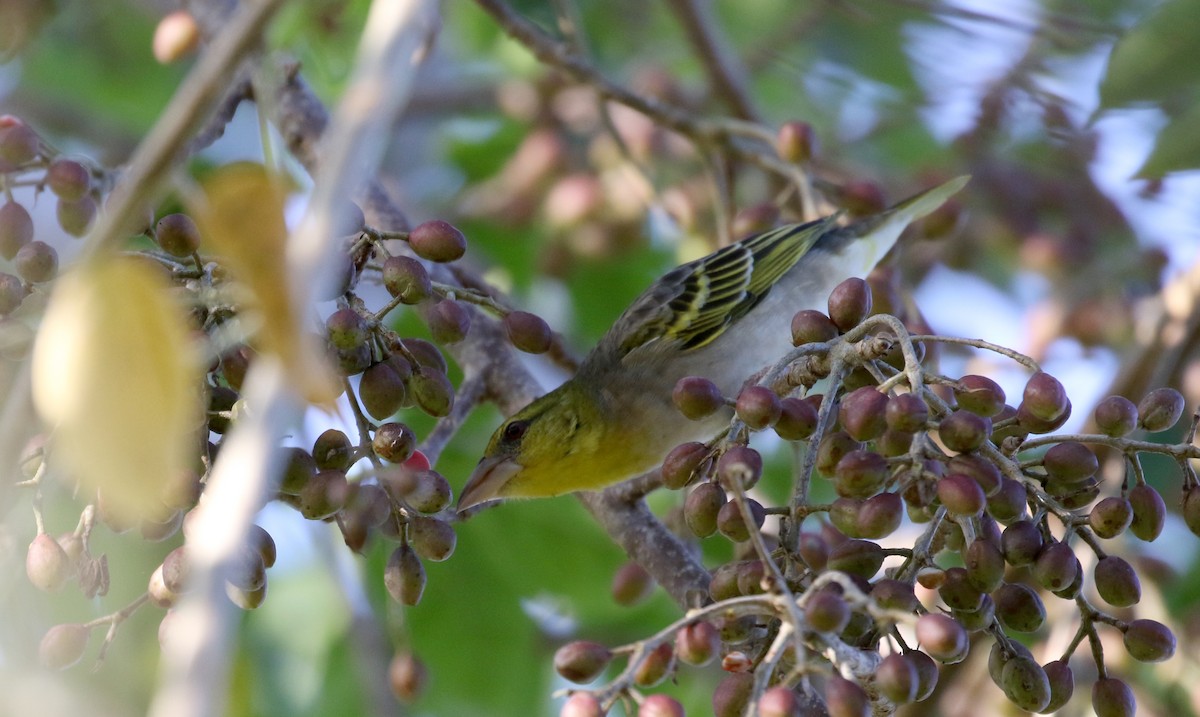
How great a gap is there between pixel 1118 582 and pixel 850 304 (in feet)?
2.17

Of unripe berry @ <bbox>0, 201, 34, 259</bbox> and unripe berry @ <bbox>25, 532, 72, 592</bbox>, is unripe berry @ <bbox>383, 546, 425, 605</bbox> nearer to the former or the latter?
unripe berry @ <bbox>25, 532, 72, 592</bbox>

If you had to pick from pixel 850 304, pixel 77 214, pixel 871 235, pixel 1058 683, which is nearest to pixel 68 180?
pixel 77 214

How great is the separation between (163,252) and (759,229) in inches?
83.5

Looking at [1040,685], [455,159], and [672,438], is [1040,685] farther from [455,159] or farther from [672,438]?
[455,159]

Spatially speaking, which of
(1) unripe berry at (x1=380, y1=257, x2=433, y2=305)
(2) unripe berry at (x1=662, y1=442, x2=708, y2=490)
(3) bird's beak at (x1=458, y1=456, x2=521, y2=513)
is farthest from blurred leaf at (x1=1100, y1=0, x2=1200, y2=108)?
(3) bird's beak at (x1=458, y1=456, x2=521, y2=513)

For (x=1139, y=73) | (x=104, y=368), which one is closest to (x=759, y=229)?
(x=1139, y=73)

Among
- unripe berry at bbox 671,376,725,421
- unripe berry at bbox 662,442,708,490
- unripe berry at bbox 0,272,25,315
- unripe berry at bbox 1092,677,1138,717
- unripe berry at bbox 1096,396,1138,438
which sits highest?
unripe berry at bbox 0,272,25,315

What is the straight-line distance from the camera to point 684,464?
87.0 inches

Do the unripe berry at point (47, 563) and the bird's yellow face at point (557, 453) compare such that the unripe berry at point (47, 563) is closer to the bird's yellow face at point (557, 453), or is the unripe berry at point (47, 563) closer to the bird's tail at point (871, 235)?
the bird's yellow face at point (557, 453)

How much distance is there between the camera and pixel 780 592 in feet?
5.56

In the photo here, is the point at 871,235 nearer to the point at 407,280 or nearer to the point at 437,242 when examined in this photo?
the point at 437,242

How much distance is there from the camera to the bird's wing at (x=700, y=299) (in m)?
4.24

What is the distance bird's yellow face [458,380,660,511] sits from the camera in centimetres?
354

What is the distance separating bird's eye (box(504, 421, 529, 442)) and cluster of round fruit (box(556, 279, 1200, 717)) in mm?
1366
